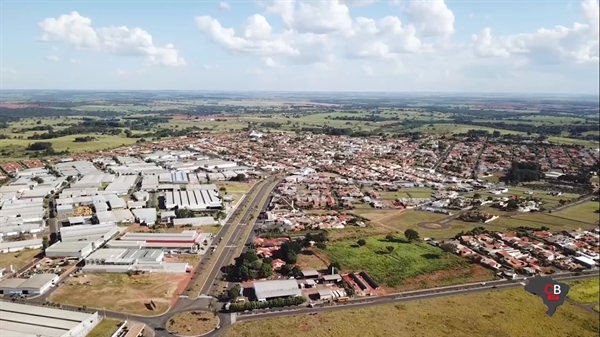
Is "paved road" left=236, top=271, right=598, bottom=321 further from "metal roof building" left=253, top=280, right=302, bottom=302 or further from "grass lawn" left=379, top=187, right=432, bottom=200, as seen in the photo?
"grass lawn" left=379, top=187, right=432, bottom=200

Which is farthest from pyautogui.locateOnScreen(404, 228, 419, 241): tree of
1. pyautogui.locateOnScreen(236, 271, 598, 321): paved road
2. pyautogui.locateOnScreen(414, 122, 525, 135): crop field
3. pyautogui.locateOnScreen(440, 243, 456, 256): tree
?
pyautogui.locateOnScreen(414, 122, 525, 135): crop field

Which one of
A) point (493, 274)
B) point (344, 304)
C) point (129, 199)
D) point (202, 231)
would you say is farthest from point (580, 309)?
point (129, 199)

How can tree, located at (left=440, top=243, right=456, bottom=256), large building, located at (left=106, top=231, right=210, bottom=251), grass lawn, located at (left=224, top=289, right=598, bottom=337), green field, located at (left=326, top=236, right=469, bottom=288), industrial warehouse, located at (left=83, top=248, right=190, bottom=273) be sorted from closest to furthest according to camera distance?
grass lawn, located at (left=224, top=289, right=598, bottom=337) → industrial warehouse, located at (left=83, top=248, right=190, bottom=273) → green field, located at (left=326, top=236, right=469, bottom=288) → large building, located at (left=106, top=231, right=210, bottom=251) → tree, located at (left=440, top=243, right=456, bottom=256)

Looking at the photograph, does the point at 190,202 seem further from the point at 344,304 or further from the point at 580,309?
the point at 580,309

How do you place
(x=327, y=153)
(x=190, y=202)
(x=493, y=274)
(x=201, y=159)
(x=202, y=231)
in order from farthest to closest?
1. (x=327, y=153)
2. (x=201, y=159)
3. (x=190, y=202)
4. (x=202, y=231)
5. (x=493, y=274)

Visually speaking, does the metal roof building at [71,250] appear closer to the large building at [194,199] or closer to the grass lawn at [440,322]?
the large building at [194,199]

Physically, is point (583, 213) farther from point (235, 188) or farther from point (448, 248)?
point (235, 188)

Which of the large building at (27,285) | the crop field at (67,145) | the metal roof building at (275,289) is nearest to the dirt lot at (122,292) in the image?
the large building at (27,285)

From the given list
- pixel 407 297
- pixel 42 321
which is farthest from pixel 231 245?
pixel 42 321
